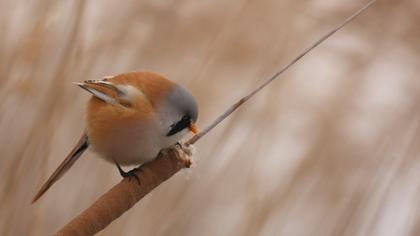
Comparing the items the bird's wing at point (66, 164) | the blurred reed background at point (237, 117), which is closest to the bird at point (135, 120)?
the bird's wing at point (66, 164)

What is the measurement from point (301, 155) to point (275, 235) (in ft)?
0.41

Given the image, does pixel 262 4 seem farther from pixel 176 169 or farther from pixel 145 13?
pixel 176 169

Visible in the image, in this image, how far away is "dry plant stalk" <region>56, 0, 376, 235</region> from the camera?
0.55m

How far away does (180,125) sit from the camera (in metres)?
0.71

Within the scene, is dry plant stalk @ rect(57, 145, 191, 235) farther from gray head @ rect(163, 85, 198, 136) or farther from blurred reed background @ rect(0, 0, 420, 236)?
blurred reed background @ rect(0, 0, 420, 236)

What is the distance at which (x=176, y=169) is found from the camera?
2.22ft

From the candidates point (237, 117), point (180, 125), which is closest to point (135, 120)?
point (180, 125)

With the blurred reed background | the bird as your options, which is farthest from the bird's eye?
the blurred reed background

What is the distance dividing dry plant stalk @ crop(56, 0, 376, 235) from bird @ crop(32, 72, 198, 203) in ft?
0.05

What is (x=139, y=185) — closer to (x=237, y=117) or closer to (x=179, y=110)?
(x=179, y=110)

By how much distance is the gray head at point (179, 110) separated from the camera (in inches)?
27.2

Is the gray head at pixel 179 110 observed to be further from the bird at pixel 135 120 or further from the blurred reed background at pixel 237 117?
the blurred reed background at pixel 237 117

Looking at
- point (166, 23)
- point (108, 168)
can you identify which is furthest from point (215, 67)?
point (108, 168)

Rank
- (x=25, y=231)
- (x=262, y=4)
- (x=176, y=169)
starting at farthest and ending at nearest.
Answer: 1. (x=262, y=4)
2. (x=25, y=231)
3. (x=176, y=169)
